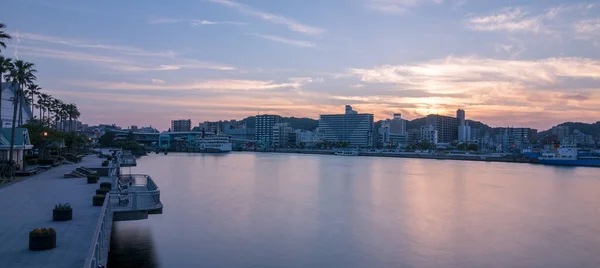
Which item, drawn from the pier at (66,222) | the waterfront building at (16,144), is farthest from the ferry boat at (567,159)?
the pier at (66,222)

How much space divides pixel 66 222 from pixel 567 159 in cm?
11608

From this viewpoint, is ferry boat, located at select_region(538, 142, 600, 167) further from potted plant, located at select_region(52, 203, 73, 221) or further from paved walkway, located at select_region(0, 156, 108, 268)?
potted plant, located at select_region(52, 203, 73, 221)

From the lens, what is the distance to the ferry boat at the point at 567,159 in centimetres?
10597

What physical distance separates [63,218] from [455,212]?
2601 cm

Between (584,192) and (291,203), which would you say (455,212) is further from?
(584,192)

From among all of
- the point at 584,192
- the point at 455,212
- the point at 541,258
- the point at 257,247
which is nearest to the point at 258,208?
the point at 257,247

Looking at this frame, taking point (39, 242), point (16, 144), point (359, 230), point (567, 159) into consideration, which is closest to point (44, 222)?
point (39, 242)

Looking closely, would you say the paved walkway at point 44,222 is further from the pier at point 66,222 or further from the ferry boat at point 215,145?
the ferry boat at point 215,145

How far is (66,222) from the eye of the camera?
14109 mm

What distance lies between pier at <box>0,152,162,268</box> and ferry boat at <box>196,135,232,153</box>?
5658 inches

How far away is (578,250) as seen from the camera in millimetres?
21516

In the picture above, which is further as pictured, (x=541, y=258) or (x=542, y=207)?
(x=542, y=207)

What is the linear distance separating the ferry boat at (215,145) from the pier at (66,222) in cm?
14371

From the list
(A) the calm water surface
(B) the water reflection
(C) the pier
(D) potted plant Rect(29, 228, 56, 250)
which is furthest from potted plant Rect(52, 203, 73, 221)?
(D) potted plant Rect(29, 228, 56, 250)
